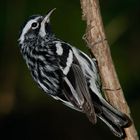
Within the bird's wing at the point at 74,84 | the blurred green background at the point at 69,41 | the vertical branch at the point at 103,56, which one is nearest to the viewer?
the bird's wing at the point at 74,84

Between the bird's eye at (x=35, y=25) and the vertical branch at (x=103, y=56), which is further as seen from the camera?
the bird's eye at (x=35, y=25)

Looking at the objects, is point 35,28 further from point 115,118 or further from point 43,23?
point 115,118

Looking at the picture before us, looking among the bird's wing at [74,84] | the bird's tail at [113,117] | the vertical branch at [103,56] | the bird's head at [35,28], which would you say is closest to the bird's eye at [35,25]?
the bird's head at [35,28]

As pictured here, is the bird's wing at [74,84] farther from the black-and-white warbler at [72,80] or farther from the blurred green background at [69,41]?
the blurred green background at [69,41]

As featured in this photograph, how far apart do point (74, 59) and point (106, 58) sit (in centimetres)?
30

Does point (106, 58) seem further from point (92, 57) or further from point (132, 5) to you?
point (132, 5)

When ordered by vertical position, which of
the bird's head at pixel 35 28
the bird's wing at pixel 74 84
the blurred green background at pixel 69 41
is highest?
the bird's head at pixel 35 28

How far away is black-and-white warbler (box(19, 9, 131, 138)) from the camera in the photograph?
664cm

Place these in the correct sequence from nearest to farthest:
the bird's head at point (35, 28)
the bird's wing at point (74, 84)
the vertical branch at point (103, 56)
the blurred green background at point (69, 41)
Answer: the bird's wing at point (74, 84), the vertical branch at point (103, 56), the bird's head at point (35, 28), the blurred green background at point (69, 41)

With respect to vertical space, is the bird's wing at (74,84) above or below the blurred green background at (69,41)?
above

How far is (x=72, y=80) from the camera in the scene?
675 centimetres

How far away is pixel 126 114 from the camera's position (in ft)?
21.9

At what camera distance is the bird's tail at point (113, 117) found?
6617 mm

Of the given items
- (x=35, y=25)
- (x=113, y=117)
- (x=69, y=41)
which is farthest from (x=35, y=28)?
(x=69, y=41)
